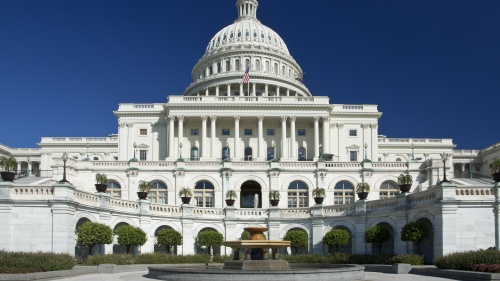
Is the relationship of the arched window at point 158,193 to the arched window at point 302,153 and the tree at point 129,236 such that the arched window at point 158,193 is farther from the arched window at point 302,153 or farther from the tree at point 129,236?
the arched window at point 302,153

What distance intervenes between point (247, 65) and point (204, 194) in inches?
3047

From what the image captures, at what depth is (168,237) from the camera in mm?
50406

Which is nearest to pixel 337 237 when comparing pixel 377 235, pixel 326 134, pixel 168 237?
pixel 377 235

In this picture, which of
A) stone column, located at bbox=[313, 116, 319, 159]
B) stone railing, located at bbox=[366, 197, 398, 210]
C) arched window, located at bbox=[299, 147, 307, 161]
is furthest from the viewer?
arched window, located at bbox=[299, 147, 307, 161]

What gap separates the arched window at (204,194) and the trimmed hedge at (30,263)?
115 ft

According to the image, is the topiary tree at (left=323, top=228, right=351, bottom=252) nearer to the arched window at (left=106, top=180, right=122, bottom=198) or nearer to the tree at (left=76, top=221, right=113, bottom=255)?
the tree at (left=76, top=221, right=113, bottom=255)

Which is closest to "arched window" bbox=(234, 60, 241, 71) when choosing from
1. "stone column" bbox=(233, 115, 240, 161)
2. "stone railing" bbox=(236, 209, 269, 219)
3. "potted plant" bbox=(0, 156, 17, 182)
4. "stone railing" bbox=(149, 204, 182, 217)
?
"stone column" bbox=(233, 115, 240, 161)

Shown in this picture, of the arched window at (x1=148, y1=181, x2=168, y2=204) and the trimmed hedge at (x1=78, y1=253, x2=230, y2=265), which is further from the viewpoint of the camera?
the arched window at (x1=148, y1=181, x2=168, y2=204)

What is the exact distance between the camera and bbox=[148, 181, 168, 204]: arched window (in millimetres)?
69250

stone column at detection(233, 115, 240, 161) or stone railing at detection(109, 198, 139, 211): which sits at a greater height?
stone column at detection(233, 115, 240, 161)

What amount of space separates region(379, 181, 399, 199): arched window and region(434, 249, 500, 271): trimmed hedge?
3577 cm

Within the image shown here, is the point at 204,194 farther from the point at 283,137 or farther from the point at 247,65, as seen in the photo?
the point at 247,65

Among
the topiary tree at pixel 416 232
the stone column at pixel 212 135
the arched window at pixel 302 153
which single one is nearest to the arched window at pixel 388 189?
the topiary tree at pixel 416 232

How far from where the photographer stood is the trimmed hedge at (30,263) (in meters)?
30.5
